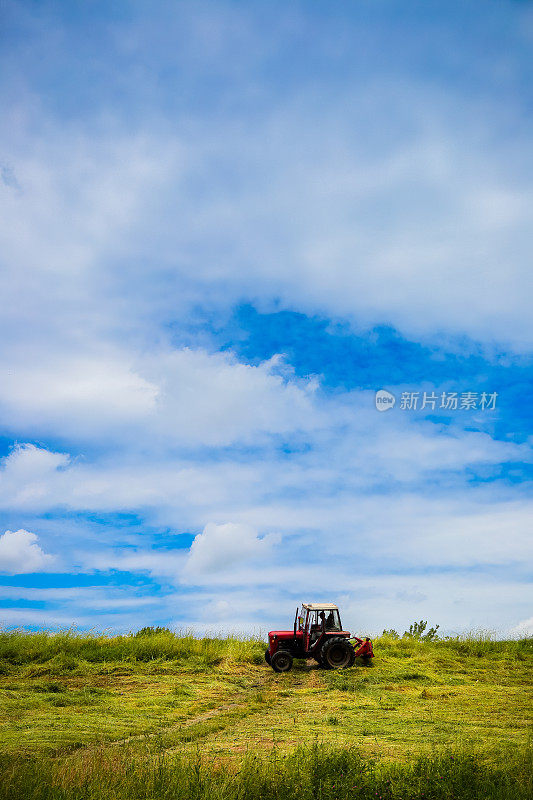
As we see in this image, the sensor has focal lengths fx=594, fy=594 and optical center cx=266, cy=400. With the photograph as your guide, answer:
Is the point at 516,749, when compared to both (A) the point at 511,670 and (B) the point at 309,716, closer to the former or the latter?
(B) the point at 309,716

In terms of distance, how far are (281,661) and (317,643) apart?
145 cm

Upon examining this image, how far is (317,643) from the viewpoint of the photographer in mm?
21328

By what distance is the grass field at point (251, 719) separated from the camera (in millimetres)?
8258

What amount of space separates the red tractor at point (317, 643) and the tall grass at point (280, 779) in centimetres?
1231

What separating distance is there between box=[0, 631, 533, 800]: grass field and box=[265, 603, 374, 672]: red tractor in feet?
1.58

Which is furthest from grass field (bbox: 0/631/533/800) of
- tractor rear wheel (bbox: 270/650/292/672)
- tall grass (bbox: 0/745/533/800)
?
tractor rear wheel (bbox: 270/650/292/672)

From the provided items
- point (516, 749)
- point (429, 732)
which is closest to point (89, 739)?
point (429, 732)

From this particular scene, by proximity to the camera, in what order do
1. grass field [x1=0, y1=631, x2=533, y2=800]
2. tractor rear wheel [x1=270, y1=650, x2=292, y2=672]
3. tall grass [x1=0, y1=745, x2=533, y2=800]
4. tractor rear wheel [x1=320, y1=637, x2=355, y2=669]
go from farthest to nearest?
tractor rear wheel [x1=270, y1=650, x2=292, y2=672]
tractor rear wheel [x1=320, y1=637, x2=355, y2=669]
grass field [x1=0, y1=631, x2=533, y2=800]
tall grass [x1=0, y1=745, x2=533, y2=800]

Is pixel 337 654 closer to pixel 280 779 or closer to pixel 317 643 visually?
pixel 317 643

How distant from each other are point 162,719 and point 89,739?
281 cm

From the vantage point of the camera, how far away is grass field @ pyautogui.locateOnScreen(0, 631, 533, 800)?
826cm

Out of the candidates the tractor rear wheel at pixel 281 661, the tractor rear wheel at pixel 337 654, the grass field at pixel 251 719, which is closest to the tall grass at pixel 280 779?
the grass field at pixel 251 719

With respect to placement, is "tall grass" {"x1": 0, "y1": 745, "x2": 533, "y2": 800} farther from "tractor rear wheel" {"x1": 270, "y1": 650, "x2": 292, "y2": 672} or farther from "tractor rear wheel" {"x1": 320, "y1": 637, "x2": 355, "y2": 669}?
"tractor rear wheel" {"x1": 270, "y1": 650, "x2": 292, "y2": 672}

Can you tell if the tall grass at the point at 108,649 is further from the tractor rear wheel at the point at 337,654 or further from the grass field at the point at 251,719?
the tractor rear wheel at the point at 337,654
